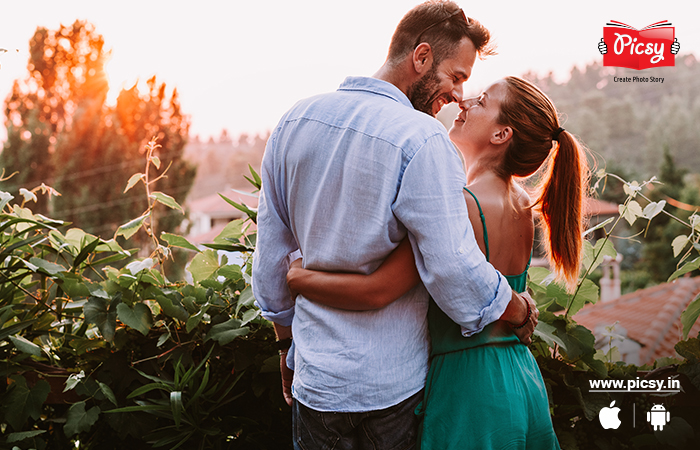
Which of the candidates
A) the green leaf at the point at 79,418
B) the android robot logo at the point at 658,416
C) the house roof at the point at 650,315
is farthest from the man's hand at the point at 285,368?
the house roof at the point at 650,315

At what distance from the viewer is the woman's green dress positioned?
1.04 meters

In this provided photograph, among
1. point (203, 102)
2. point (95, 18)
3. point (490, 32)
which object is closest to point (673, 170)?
point (203, 102)

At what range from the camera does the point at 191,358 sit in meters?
1.48

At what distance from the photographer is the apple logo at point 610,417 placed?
1453 mm

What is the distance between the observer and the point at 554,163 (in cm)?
135

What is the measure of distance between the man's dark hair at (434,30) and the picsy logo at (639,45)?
60.5 inches

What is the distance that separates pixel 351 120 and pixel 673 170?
26.7 metres

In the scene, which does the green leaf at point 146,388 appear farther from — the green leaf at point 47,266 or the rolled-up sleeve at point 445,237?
the rolled-up sleeve at point 445,237

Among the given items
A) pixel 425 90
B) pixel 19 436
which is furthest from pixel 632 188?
pixel 19 436

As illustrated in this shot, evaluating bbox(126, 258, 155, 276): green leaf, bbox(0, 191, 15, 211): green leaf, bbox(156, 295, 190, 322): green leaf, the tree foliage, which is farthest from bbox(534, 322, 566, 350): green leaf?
the tree foliage

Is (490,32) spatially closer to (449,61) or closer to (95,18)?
(449,61)

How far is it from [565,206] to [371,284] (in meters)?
0.61

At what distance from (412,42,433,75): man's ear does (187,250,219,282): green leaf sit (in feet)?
2.70

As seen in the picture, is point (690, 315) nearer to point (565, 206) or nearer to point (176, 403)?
point (565, 206)
